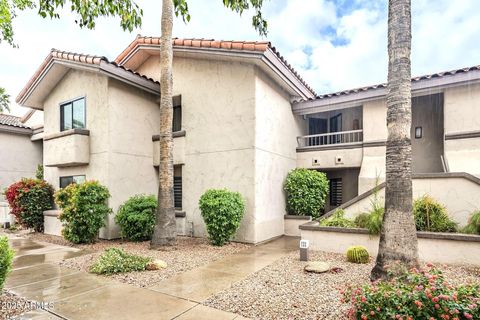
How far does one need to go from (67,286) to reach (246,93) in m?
7.69

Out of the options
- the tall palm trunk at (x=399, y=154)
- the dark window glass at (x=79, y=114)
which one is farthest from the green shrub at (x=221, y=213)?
the dark window glass at (x=79, y=114)

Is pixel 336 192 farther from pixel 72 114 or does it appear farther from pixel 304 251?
pixel 72 114

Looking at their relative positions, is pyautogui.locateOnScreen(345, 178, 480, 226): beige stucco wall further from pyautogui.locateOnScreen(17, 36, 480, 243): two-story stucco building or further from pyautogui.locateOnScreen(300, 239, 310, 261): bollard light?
pyautogui.locateOnScreen(300, 239, 310, 261): bollard light

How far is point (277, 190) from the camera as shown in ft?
36.0

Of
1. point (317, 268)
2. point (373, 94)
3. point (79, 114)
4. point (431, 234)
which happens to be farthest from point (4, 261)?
point (373, 94)

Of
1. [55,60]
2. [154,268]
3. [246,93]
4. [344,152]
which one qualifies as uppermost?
[55,60]

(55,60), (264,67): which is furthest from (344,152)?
(55,60)

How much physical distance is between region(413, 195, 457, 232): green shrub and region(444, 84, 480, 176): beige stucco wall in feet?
8.88

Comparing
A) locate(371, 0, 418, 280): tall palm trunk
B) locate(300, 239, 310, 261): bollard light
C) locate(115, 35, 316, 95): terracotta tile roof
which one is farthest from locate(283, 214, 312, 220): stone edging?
locate(115, 35, 316, 95): terracotta tile roof

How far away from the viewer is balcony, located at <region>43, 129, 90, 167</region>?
10.7 meters

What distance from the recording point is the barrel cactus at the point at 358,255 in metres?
6.76

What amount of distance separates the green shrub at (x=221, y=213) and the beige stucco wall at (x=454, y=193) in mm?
5702

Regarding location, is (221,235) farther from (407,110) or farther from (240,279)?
(407,110)

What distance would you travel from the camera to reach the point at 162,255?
7.73 metres
